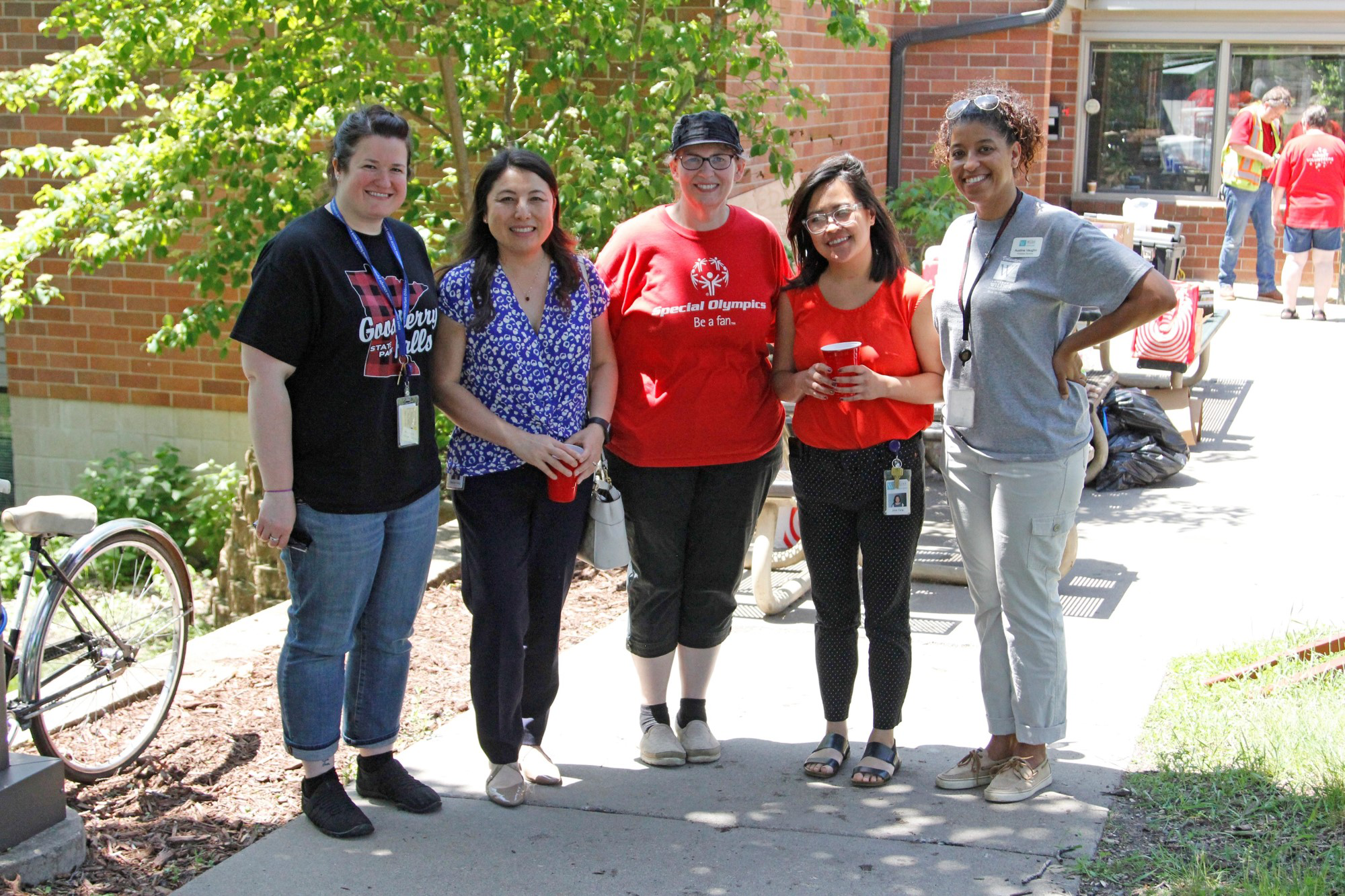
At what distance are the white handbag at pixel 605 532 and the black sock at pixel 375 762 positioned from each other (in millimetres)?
794

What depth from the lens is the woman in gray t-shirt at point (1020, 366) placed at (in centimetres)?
365

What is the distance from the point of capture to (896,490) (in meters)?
3.93

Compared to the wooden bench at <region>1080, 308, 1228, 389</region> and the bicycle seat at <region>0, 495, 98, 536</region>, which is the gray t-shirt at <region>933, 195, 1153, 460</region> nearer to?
the bicycle seat at <region>0, 495, 98, 536</region>

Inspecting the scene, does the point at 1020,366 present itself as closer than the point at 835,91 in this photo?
Yes

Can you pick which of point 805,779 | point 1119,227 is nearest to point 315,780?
point 805,779

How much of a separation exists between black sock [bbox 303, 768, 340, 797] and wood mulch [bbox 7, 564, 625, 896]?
0.60 ft

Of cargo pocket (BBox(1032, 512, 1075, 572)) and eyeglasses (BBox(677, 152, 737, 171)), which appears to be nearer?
cargo pocket (BBox(1032, 512, 1075, 572))

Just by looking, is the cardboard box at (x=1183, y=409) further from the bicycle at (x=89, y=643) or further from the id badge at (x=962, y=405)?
the bicycle at (x=89, y=643)

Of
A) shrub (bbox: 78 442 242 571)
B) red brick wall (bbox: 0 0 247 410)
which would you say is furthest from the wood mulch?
red brick wall (bbox: 0 0 247 410)

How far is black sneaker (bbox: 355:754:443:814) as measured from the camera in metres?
3.94

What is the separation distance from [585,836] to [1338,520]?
4877mm

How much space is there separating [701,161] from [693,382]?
0.61 metres

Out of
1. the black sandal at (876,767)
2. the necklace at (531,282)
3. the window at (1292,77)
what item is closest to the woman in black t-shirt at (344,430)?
the necklace at (531,282)

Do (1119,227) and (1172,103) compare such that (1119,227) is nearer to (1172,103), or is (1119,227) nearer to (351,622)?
(1172,103)
